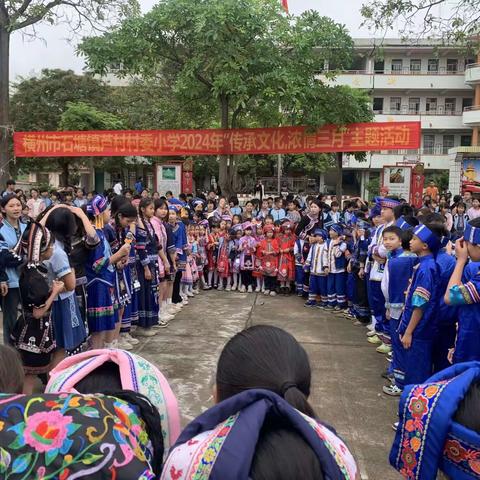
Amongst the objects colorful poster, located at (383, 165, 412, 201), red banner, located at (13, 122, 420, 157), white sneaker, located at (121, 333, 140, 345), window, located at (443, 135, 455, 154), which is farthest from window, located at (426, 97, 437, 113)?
white sneaker, located at (121, 333, 140, 345)

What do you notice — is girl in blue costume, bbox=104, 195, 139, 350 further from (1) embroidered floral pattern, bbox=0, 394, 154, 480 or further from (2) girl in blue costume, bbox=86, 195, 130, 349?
(1) embroidered floral pattern, bbox=0, 394, 154, 480

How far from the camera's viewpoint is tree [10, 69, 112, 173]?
21.2 meters

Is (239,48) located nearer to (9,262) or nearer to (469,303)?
(9,262)

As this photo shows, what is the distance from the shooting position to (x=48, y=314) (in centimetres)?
342

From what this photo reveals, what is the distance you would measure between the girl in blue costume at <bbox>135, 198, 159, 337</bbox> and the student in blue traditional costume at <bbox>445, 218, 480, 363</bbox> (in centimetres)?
349

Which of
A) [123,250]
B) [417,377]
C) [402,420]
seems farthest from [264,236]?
[402,420]

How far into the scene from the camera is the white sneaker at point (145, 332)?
5633 millimetres

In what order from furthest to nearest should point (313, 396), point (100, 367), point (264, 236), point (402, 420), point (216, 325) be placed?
point (264, 236) < point (216, 325) < point (313, 396) < point (402, 420) < point (100, 367)

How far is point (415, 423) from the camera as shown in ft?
5.10

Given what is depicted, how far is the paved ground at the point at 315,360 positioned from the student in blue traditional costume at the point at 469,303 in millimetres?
865

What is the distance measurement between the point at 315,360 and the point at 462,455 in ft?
11.6

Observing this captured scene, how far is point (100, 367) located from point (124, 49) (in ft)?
31.2

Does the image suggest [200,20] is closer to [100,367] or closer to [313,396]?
[313,396]

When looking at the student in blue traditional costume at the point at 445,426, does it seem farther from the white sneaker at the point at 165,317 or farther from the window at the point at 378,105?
the window at the point at 378,105
